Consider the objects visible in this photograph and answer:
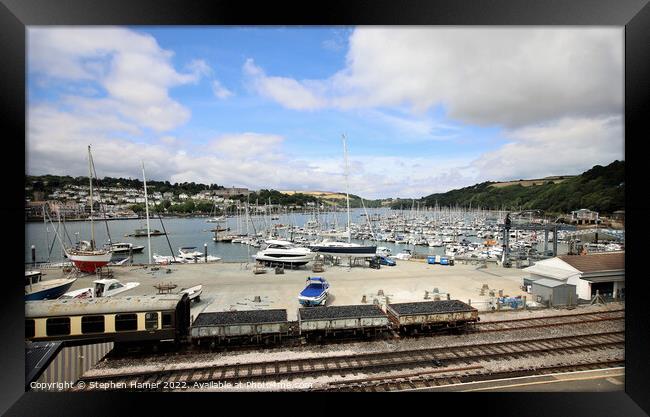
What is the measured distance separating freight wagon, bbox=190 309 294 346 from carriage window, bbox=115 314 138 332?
3.13 ft

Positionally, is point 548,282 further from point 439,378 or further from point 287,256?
point 287,256

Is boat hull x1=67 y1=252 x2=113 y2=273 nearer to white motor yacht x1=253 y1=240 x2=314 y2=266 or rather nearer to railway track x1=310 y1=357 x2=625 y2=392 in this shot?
white motor yacht x1=253 y1=240 x2=314 y2=266

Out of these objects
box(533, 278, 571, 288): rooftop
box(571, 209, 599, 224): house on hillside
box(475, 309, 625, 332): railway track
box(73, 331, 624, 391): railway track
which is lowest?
box(73, 331, 624, 391): railway track

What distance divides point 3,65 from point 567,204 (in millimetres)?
19103

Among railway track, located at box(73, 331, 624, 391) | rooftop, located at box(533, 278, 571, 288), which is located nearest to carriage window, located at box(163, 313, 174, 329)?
railway track, located at box(73, 331, 624, 391)

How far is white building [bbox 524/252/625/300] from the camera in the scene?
7.25 metres

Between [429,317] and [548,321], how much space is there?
3294 mm

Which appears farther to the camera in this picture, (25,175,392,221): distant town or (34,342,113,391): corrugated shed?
(25,175,392,221): distant town

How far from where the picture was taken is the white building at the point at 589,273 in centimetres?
725

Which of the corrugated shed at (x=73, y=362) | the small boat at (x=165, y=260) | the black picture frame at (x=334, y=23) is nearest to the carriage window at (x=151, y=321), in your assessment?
A: the corrugated shed at (x=73, y=362)

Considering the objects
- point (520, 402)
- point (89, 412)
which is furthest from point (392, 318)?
point (89, 412)

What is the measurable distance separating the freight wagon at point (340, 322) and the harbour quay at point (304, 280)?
1.12 metres

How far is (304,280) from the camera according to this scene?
9305mm

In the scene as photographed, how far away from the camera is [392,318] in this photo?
5.86m
